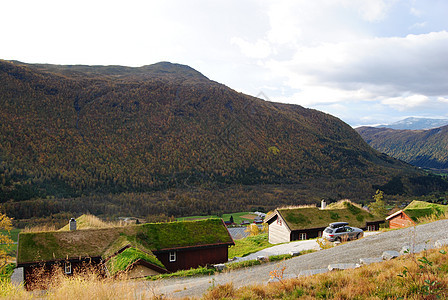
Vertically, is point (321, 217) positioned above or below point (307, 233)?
above

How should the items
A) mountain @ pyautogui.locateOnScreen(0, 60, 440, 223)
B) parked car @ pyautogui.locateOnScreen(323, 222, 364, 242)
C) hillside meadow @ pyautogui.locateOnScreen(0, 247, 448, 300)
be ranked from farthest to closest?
mountain @ pyautogui.locateOnScreen(0, 60, 440, 223) < parked car @ pyautogui.locateOnScreen(323, 222, 364, 242) < hillside meadow @ pyautogui.locateOnScreen(0, 247, 448, 300)

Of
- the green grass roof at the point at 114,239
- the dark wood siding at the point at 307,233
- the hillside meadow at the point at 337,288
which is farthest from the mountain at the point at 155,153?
the hillside meadow at the point at 337,288

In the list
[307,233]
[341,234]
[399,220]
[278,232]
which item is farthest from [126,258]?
[399,220]

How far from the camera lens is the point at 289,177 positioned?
151 meters

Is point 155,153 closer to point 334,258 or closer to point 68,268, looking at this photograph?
point 68,268

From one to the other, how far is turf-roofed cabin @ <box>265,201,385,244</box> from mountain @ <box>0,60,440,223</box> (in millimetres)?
65269

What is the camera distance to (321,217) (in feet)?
107

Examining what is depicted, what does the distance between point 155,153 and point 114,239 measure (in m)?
123

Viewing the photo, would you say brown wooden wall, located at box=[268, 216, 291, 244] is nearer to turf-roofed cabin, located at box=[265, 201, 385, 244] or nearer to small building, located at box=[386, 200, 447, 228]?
turf-roofed cabin, located at box=[265, 201, 385, 244]

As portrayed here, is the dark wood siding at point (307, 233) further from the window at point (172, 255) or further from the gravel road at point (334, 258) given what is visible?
the gravel road at point (334, 258)

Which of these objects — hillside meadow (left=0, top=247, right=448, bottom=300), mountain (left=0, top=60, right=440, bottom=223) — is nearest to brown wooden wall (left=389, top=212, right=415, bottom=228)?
hillside meadow (left=0, top=247, right=448, bottom=300)

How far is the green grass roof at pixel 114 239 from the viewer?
20.2m

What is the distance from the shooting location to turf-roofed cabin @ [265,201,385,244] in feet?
102

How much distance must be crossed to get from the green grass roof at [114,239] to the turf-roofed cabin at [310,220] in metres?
8.39
